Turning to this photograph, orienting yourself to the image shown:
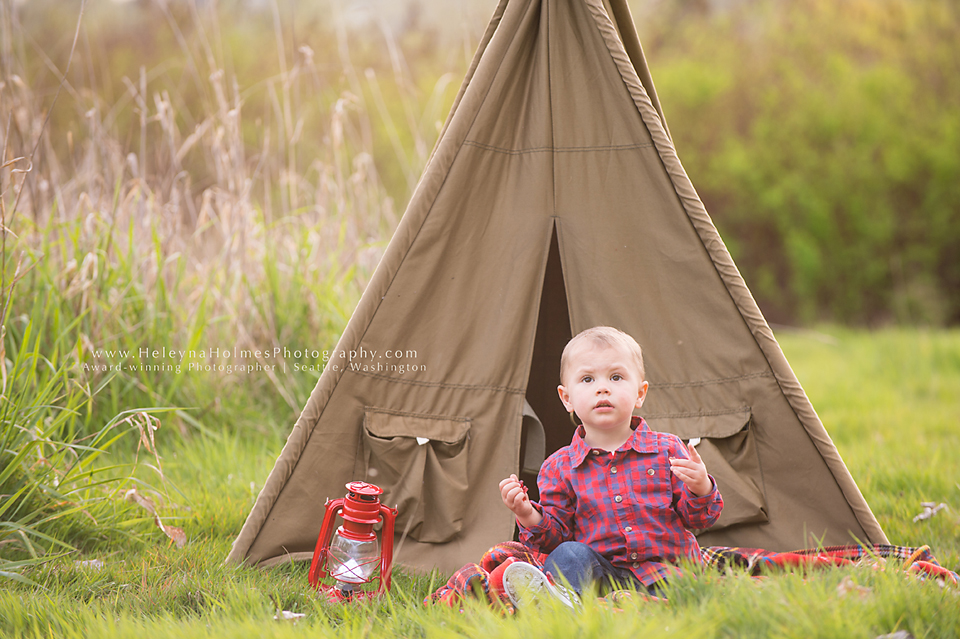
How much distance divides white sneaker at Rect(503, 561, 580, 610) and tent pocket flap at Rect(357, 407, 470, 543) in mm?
498

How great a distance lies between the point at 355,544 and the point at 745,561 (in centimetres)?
116

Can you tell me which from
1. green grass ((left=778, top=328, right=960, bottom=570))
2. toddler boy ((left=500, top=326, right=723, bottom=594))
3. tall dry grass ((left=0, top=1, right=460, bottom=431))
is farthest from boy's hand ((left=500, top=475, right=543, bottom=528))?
tall dry grass ((left=0, top=1, right=460, bottom=431))

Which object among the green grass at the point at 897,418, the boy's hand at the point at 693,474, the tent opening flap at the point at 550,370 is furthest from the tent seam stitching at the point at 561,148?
the green grass at the point at 897,418

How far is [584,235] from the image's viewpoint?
2.49m

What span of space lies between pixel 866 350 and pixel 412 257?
19.6 feet

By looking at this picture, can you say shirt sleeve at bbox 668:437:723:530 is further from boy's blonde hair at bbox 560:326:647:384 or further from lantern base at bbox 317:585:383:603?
lantern base at bbox 317:585:383:603

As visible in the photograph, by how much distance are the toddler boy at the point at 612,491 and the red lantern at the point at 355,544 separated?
396 millimetres

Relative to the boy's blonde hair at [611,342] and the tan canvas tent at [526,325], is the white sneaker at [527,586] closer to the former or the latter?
the tan canvas tent at [526,325]

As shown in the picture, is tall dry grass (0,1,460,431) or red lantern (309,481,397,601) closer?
red lantern (309,481,397,601)

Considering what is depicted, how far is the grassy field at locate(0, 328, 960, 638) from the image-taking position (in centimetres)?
160

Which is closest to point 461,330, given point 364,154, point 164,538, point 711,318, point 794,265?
point 711,318

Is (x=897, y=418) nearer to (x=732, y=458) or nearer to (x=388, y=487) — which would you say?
(x=732, y=458)

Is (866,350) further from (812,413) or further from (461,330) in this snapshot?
(461,330)

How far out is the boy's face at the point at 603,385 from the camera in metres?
2.05
